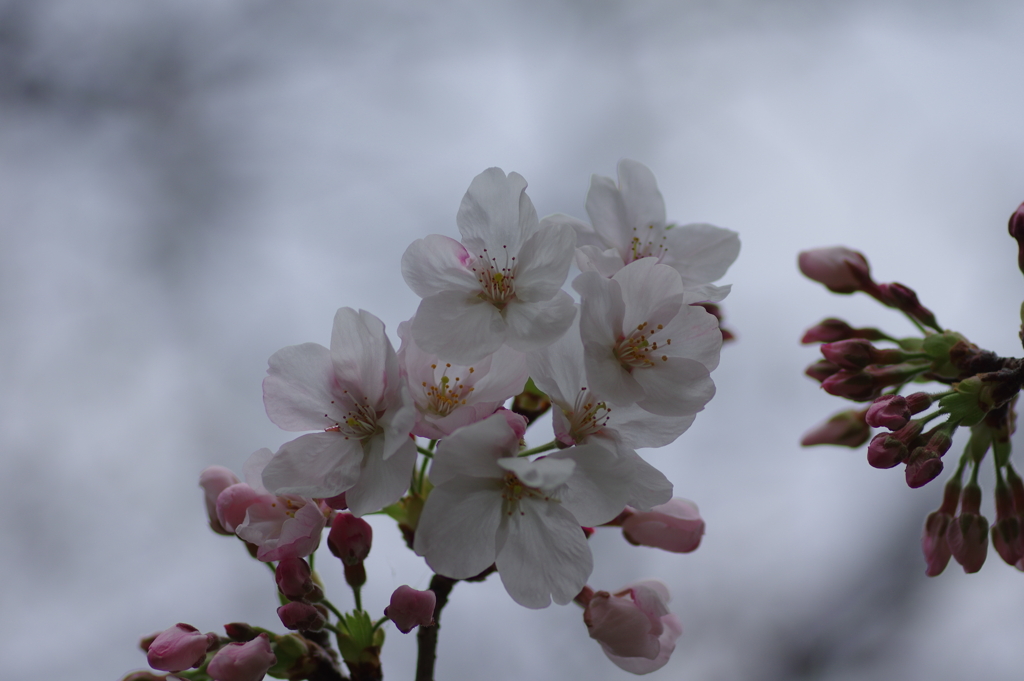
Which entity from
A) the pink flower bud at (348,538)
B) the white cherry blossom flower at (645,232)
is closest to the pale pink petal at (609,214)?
the white cherry blossom flower at (645,232)

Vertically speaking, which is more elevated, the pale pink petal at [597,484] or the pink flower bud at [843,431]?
the pale pink petal at [597,484]

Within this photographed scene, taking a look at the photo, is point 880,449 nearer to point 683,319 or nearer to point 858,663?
point 683,319

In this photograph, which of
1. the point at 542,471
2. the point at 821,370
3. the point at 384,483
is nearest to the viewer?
the point at 542,471

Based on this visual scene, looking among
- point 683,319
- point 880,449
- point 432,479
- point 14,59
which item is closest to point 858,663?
point 880,449

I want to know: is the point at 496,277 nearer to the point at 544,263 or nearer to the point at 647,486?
the point at 544,263

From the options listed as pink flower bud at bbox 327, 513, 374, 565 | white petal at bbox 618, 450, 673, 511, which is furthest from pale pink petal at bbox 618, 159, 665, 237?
pink flower bud at bbox 327, 513, 374, 565

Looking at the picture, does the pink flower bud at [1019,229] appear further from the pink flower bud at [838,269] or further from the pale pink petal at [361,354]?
the pale pink petal at [361,354]

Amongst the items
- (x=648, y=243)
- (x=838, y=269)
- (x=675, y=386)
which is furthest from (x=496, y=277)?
(x=838, y=269)
